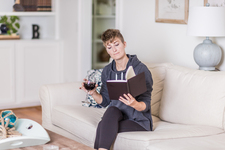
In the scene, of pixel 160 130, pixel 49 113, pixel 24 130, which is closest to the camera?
pixel 24 130

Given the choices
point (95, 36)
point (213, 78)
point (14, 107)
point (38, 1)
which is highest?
point (38, 1)

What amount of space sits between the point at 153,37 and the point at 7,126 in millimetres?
2044

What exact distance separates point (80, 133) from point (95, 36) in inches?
105

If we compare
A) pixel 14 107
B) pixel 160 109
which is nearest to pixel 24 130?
pixel 160 109

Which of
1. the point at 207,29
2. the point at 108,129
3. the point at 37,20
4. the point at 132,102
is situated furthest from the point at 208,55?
the point at 37,20

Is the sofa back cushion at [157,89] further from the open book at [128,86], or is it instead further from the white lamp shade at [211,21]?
the open book at [128,86]

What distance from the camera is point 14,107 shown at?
4887 mm

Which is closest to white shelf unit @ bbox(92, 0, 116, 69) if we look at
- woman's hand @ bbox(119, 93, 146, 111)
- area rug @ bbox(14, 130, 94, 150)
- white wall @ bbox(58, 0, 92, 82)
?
white wall @ bbox(58, 0, 92, 82)

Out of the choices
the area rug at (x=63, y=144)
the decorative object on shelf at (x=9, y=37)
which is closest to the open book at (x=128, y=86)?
the area rug at (x=63, y=144)

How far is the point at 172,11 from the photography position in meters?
3.56

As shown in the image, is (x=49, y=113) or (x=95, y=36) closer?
(x=49, y=113)

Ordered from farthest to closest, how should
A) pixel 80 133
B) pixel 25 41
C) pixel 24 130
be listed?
pixel 25 41, pixel 80 133, pixel 24 130

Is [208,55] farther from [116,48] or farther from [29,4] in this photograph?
[29,4]

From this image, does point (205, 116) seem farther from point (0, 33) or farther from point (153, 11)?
point (0, 33)
